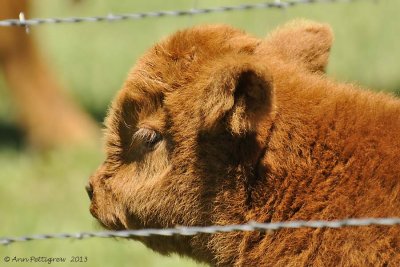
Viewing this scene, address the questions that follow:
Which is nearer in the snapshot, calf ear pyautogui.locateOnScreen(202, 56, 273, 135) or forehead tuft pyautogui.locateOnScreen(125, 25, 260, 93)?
calf ear pyautogui.locateOnScreen(202, 56, 273, 135)

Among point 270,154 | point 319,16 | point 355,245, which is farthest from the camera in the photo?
point 319,16

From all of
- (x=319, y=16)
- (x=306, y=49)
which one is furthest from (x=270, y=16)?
(x=306, y=49)

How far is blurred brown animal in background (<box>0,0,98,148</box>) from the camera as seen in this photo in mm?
10477

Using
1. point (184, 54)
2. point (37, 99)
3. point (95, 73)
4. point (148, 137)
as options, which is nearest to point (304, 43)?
point (184, 54)

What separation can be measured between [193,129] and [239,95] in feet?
1.29

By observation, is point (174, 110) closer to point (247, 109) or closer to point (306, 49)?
point (247, 109)

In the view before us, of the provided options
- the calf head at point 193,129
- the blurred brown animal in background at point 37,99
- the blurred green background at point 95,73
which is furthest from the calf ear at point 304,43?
the blurred brown animal in background at point 37,99

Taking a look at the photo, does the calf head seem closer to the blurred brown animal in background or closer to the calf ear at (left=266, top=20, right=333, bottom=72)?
the calf ear at (left=266, top=20, right=333, bottom=72)

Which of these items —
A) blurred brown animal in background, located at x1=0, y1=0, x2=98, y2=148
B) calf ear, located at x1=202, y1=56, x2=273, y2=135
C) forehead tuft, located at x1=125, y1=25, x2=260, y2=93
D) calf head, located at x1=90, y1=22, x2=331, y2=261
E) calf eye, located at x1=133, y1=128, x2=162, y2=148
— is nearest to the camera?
calf ear, located at x1=202, y1=56, x2=273, y2=135

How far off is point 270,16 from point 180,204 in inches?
370

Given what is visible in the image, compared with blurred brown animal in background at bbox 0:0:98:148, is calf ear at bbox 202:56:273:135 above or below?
above

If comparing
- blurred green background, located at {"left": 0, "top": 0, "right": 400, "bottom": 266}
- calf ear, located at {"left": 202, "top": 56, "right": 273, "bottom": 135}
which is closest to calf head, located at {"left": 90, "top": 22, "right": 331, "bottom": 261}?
calf ear, located at {"left": 202, "top": 56, "right": 273, "bottom": 135}

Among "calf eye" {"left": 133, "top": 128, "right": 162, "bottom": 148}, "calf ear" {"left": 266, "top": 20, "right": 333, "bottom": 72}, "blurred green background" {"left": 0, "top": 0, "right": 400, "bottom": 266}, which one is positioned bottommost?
"blurred green background" {"left": 0, "top": 0, "right": 400, "bottom": 266}

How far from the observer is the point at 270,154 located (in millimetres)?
4625
